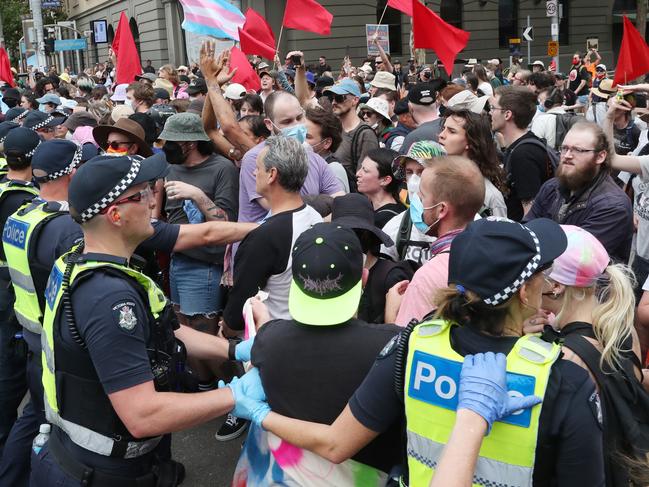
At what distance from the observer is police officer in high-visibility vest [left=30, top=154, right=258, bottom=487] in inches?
94.0

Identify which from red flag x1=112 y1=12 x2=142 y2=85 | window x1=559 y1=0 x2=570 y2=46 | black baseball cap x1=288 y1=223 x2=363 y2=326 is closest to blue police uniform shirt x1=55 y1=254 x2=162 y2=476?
black baseball cap x1=288 y1=223 x2=363 y2=326

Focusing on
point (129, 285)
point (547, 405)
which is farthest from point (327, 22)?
point (547, 405)

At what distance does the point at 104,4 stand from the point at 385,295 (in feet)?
146

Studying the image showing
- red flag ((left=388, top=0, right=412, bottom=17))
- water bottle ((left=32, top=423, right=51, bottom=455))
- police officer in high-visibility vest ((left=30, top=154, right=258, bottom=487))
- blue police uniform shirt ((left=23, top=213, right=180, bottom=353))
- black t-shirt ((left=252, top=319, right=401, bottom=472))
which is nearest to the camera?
black t-shirt ((left=252, top=319, right=401, bottom=472))

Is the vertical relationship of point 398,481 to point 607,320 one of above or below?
below

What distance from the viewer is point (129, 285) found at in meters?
2.53

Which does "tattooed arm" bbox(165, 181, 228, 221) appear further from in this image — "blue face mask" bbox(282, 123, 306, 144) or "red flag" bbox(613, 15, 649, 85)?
"red flag" bbox(613, 15, 649, 85)

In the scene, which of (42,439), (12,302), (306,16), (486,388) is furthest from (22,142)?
(306,16)

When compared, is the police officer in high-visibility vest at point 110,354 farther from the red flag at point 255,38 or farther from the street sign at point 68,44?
the street sign at point 68,44

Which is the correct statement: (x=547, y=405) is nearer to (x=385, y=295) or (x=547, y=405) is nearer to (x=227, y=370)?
(x=385, y=295)

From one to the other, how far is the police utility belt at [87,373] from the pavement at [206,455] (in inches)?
69.9

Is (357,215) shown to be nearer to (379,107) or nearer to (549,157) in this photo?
(549,157)

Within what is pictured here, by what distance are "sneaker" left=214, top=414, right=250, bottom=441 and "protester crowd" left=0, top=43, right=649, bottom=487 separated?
0.02 meters

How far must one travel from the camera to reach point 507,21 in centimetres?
3456
